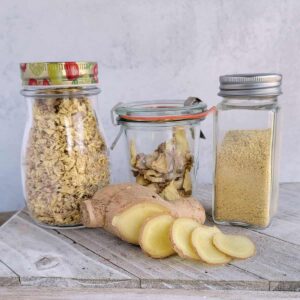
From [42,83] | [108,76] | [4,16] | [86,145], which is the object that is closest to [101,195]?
[86,145]

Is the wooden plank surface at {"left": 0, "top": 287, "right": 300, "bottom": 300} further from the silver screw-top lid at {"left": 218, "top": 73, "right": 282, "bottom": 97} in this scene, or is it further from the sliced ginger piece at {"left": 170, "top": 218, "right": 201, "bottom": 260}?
the silver screw-top lid at {"left": 218, "top": 73, "right": 282, "bottom": 97}

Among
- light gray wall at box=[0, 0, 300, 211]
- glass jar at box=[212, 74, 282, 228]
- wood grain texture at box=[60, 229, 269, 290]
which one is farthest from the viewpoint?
light gray wall at box=[0, 0, 300, 211]

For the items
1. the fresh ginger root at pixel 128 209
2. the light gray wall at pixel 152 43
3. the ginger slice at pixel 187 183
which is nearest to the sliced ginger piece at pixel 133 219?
the fresh ginger root at pixel 128 209

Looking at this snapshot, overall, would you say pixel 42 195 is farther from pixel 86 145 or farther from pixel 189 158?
pixel 189 158

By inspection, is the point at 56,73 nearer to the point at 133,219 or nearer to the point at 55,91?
the point at 55,91

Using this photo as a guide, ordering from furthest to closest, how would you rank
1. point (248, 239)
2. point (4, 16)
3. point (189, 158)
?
point (4, 16), point (189, 158), point (248, 239)

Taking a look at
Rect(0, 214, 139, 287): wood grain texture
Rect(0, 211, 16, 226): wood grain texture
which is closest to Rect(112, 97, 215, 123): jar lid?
Rect(0, 214, 139, 287): wood grain texture
